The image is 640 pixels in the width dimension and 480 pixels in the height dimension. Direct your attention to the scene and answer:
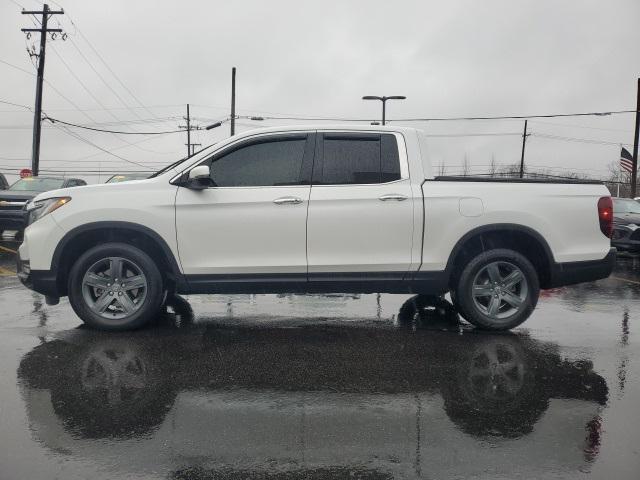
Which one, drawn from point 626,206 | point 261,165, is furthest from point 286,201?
point 626,206

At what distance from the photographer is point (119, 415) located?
3.39 m

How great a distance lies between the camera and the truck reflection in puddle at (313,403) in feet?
9.37

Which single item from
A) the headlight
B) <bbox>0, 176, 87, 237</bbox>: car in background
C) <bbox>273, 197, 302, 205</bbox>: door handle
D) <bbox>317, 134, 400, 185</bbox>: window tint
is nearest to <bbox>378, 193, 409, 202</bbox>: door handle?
<bbox>317, 134, 400, 185</bbox>: window tint

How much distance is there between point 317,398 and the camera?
370cm

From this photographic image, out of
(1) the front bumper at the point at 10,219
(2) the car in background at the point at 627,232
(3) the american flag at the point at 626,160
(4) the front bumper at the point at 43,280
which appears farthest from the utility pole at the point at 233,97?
(4) the front bumper at the point at 43,280

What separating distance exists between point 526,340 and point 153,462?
376cm

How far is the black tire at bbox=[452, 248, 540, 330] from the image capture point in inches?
216

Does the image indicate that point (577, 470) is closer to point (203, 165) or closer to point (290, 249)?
point (290, 249)

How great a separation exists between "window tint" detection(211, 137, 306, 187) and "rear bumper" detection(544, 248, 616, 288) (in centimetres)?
269

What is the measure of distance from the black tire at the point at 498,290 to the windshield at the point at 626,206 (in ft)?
33.1

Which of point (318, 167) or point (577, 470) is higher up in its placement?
point (318, 167)

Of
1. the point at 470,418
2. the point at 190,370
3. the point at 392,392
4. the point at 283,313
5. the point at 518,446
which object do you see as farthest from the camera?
the point at 283,313

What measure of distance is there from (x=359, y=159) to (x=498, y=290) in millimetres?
1909

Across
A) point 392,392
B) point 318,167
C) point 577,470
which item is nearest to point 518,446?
point 577,470
